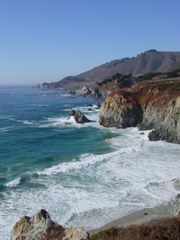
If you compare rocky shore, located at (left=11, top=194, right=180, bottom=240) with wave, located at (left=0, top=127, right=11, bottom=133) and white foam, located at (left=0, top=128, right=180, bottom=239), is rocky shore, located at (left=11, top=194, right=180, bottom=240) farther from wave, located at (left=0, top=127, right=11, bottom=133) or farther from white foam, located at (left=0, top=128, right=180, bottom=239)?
wave, located at (left=0, top=127, right=11, bottom=133)

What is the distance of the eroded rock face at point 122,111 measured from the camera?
6169cm

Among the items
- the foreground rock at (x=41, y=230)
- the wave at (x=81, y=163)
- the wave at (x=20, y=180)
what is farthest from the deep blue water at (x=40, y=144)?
the foreground rock at (x=41, y=230)

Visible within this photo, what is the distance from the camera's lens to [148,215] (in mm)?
27625

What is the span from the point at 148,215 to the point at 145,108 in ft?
111

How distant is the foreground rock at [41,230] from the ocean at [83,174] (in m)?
8.74

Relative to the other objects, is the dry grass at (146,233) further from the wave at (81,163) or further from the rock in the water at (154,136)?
the rock in the water at (154,136)

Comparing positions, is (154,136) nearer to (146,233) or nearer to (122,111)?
(122,111)

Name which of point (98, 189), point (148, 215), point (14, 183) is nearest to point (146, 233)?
point (148, 215)

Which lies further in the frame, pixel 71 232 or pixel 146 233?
pixel 146 233

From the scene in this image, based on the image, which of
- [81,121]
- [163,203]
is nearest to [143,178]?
[163,203]

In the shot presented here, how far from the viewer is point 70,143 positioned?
5269cm

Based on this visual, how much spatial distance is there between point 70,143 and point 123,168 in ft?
47.5

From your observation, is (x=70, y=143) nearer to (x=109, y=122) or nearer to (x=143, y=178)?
(x=109, y=122)

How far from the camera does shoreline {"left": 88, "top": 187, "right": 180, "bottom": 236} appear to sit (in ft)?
86.4
